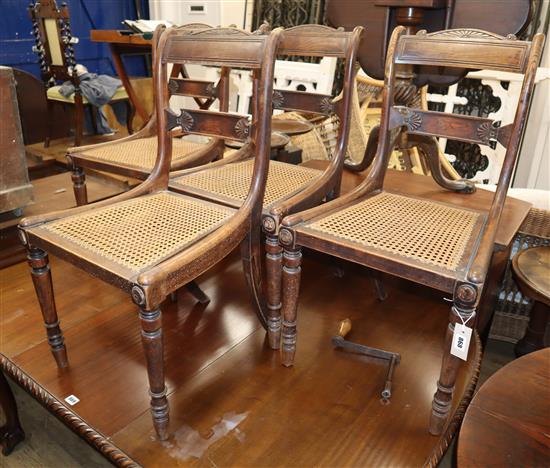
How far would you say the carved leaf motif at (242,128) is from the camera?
1.25 metres

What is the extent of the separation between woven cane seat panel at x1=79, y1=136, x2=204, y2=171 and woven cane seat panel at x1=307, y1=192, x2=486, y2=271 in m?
0.81

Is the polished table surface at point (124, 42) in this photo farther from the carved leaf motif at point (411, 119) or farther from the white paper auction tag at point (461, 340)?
the white paper auction tag at point (461, 340)

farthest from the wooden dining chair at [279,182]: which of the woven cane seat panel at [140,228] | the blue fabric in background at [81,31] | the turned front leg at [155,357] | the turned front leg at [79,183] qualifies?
the blue fabric in background at [81,31]

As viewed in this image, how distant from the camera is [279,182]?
61.3 inches

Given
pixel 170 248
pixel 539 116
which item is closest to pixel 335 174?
pixel 170 248

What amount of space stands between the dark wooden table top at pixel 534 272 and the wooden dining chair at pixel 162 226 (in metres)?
0.94

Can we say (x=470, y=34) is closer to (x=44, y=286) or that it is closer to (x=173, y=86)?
(x=173, y=86)

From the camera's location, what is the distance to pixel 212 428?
3.67 ft

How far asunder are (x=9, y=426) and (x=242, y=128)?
1066mm

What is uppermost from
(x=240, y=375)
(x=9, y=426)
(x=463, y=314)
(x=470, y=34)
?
(x=470, y=34)

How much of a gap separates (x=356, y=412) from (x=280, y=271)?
1.29ft

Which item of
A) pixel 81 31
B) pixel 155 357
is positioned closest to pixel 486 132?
pixel 155 357

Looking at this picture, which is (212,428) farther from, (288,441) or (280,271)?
(280,271)

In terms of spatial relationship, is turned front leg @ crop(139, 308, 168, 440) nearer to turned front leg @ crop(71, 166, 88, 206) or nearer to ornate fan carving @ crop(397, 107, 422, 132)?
ornate fan carving @ crop(397, 107, 422, 132)
